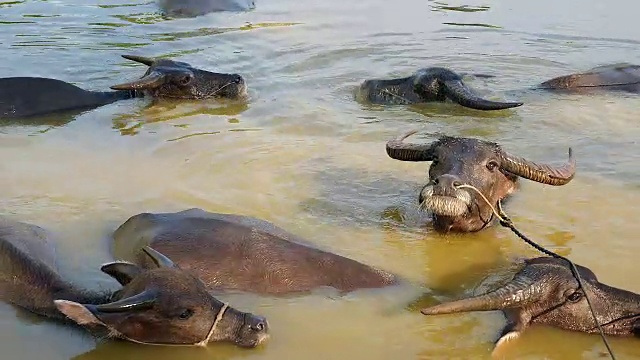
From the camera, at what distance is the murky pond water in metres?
3.86

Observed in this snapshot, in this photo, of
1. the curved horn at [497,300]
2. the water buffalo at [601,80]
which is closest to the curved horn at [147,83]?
the water buffalo at [601,80]

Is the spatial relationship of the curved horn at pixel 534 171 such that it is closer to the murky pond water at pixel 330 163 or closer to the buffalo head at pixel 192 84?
the murky pond water at pixel 330 163

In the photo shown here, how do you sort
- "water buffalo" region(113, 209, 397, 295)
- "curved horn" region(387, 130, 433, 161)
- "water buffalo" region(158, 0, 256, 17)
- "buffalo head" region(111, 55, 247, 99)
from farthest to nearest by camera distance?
1. "water buffalo" region(158, 0, 256, 17)
2. "buffalo head" region(111, 55, 247, 99)
3. "curved horn" region(387, 130, 433, 161)
4. "water buffalo" region(113, 209, 397, 295)

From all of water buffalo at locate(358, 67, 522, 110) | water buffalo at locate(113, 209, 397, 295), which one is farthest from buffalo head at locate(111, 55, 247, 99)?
water buffalo at locate(113, 209, 397, 295)

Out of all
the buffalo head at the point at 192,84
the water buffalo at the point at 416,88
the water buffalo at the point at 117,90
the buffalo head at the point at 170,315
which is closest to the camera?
the buffalo head at the point at 170,315

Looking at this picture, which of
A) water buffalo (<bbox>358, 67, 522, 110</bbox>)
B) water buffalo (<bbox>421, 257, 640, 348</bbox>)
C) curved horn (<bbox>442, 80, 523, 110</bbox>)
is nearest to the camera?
water buffalo (<bbox>421, 257, 640, 348</bbox>)

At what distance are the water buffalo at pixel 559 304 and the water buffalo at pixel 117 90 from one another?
16.8 feet

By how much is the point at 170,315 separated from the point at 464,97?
481cm

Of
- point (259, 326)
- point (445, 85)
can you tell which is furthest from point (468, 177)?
point (445, 85)

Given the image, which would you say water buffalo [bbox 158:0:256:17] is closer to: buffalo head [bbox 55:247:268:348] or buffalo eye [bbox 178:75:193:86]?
buffalo eye [bbox 178:75:193:86]

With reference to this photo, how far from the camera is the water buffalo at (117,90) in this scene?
7.70 meters

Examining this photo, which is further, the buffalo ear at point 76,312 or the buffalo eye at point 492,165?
the buffalo eye at point 492,165

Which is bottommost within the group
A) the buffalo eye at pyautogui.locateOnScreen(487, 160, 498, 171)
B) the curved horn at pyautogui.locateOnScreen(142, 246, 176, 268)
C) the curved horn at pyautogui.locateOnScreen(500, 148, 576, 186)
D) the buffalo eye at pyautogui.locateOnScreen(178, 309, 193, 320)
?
the buffalo eye at pyautogui.locateOnScreen(178, 309, 193, 320)

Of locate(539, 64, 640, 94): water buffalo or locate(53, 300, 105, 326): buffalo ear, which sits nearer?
locate(53, 300, 105, 326): buffalo ear
